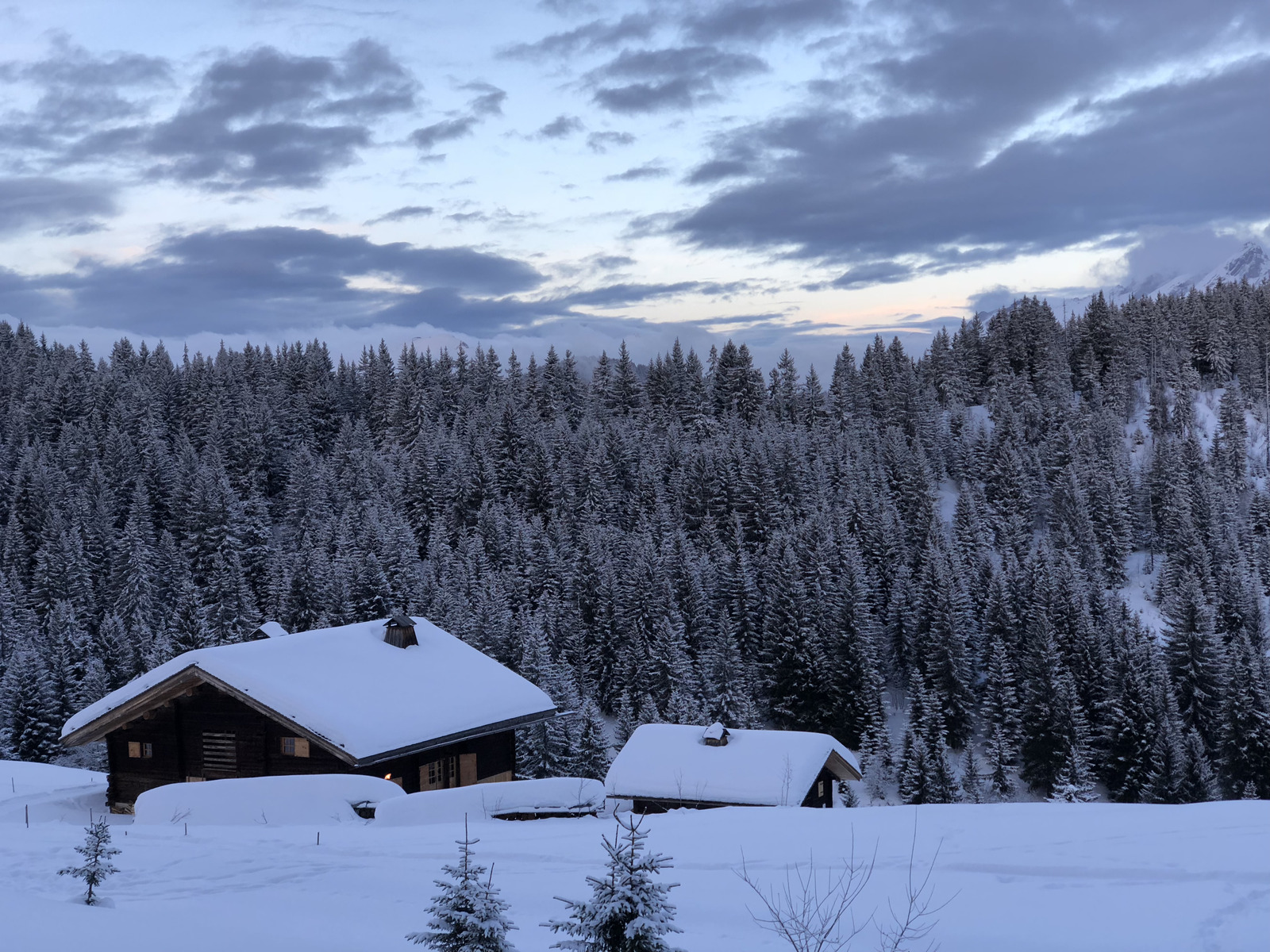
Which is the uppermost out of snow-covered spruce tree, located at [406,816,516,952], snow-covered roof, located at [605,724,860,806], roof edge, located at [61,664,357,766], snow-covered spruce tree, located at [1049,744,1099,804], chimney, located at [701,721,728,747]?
snow-covered spruce tree, located at [406,816,516,952]

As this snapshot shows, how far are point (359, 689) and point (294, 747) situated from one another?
7.28 feet

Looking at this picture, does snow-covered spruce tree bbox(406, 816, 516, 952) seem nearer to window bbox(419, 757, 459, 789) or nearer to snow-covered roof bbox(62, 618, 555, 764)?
snow-covered roof bbox(62, 618, 555, 764)

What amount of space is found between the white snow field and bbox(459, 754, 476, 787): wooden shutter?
355 inches

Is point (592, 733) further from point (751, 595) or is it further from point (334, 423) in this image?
point (334, 423)

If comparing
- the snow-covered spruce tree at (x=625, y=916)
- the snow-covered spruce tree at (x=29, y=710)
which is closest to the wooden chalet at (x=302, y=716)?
the snow-covered spruce tree at (x=625, y=916)

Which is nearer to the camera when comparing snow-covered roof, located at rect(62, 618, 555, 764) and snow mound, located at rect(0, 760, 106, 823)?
snow mound, located at rect(0, 760, 106, 823)

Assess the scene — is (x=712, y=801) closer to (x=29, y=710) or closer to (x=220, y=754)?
(x=220, y=754)

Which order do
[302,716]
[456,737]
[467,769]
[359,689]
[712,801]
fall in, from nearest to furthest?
1. [302,716]
2. [456,737]
3. [359,689]
4. [467,769]
5. [712,801]

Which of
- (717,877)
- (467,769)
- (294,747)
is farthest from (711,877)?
(294,747)

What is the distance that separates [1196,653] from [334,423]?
11541 cm

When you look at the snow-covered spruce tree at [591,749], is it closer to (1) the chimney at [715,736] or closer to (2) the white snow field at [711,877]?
(1) the chimney at [715,736]

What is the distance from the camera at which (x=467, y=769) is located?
25547 millimetres

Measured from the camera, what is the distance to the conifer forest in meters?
67.7

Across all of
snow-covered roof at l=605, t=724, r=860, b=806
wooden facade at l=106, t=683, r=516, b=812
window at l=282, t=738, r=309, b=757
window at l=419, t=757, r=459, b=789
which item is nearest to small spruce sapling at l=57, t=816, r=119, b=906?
wooden facade at l=106, t=683, r=516, b=812
